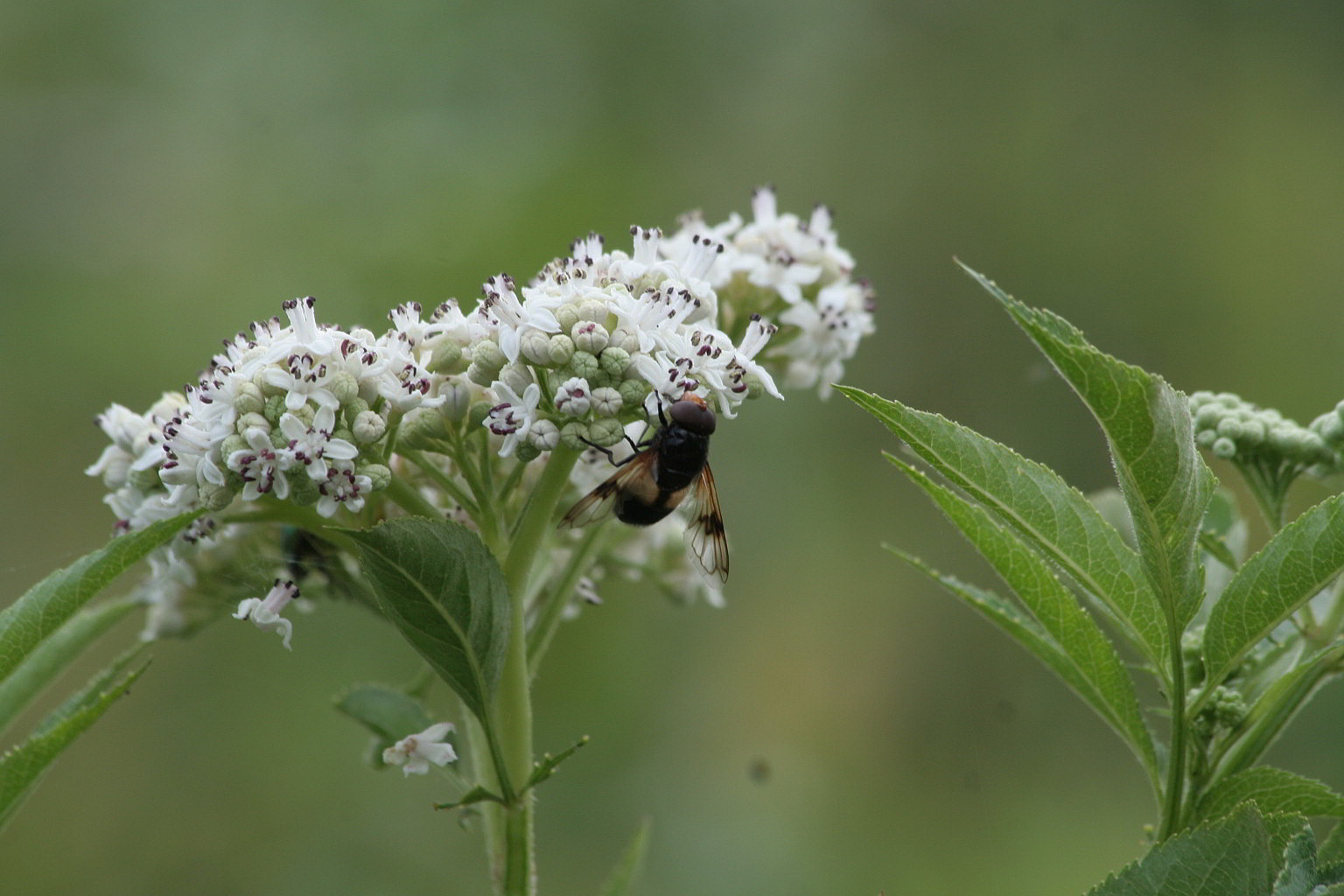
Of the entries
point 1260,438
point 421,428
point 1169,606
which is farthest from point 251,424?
point 1260,438

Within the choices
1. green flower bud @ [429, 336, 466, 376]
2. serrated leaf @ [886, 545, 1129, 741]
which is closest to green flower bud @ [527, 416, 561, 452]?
green flower bud @ [429, 336, 466, 376]

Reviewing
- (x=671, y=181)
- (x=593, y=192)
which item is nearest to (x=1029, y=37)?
(x=671, y=181)

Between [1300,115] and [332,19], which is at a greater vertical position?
[332,19]

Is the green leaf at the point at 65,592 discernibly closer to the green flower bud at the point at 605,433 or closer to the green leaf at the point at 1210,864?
the green flower bud at the point at 605,433

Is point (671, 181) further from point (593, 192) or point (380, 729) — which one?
point (380, 729)

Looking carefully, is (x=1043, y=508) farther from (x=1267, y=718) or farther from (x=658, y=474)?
(x=658, y=474)

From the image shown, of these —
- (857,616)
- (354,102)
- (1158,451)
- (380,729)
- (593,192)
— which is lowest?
(1158,451)

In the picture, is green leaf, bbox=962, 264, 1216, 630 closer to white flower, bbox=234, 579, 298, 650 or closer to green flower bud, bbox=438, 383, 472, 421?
green flower bud, bbox=438, 383, 472, 421
